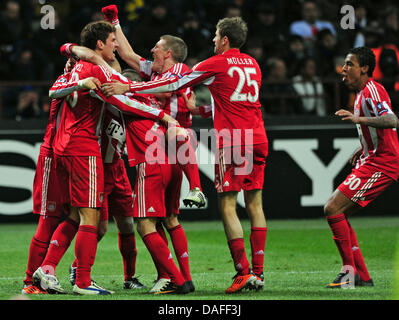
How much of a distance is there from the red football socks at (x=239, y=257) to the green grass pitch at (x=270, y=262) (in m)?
0.20

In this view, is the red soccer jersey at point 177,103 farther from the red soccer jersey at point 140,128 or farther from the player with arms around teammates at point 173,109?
the red soccer jersey at point 140,128

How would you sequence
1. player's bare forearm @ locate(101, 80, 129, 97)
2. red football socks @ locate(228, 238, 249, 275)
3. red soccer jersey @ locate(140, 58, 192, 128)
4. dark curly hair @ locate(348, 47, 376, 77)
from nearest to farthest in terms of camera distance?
player's bare forearm @ locate(101, 80, 129, 97) → red football socks @ locate(228, 238, 249, 275) → red soccer jersey @ locate(140, 58, 192, 128) → dark curly hair @ locate(348, 47, 376, 77)

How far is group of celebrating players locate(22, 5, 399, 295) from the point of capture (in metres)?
6.58

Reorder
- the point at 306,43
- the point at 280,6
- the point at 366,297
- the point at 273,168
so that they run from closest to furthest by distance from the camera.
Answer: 1. the point at 366,297
2. the point at 273,168
3. the point at 306,43
4. the point at 280,6

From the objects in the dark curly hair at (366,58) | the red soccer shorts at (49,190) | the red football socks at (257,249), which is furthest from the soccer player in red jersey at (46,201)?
the dark curly hair at (366,58)

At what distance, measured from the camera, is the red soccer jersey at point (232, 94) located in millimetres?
6926

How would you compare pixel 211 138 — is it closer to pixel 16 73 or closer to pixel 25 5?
pixel 16 73

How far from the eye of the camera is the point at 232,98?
22.9ft

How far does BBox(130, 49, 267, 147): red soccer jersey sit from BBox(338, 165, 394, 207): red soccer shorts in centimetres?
96

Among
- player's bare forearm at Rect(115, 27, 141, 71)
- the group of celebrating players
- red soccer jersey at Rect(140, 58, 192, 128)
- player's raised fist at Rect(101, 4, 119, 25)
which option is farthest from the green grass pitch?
player's raised fist at Rect(101, 4, 119, 25)

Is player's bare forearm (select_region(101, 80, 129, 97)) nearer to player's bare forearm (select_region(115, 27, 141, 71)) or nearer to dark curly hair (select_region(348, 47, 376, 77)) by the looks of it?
player's bare forearm (select_region(115, 27, 141, 71))

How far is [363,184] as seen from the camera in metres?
7.33
